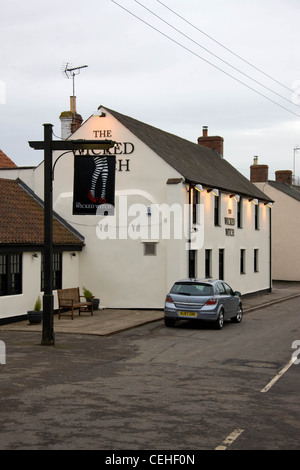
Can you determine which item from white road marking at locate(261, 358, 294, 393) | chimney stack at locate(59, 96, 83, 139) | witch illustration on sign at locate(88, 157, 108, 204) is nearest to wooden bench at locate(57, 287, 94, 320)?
witch illustration on sign at locate(88, 157, 108, 204)

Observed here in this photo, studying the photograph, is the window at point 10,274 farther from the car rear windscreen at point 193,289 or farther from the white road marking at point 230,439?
the white road marking at point 230,439

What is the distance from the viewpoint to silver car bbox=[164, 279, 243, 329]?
20297 mm

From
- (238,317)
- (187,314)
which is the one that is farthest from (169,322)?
(238,317)

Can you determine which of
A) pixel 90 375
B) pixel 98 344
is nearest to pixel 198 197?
pixel 98 344

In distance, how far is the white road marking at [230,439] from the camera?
312 inches

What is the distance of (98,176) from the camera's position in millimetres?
19016

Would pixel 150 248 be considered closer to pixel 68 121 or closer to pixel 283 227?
pixel 68 121

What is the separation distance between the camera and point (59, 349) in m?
16.0

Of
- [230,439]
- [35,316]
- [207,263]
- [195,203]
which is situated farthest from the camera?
[207,263]

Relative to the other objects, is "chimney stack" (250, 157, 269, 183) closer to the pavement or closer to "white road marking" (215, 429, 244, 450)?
the pavement

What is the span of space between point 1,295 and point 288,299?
62.6ft

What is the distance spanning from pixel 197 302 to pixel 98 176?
17.3ft

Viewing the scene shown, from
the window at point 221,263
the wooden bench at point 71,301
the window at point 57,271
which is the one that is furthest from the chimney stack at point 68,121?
the wooden bench at point 71,301

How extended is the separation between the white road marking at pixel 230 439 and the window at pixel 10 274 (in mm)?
14121
